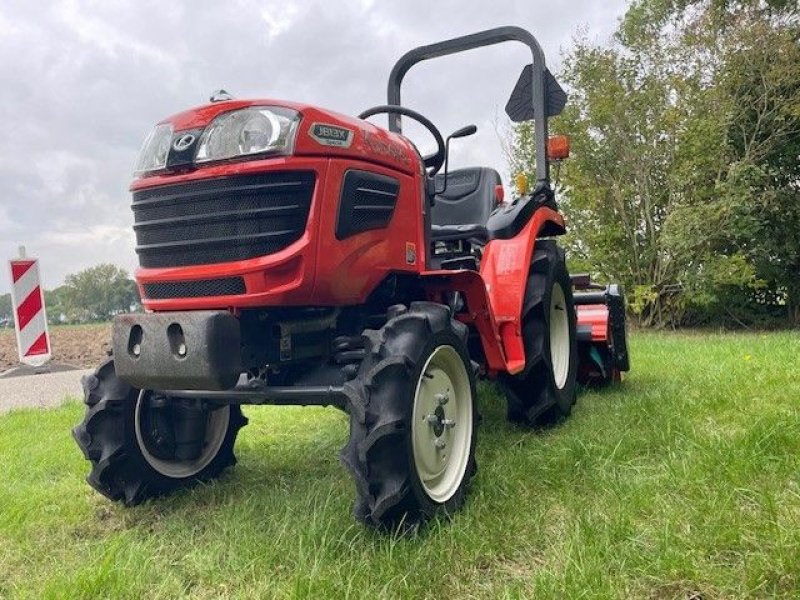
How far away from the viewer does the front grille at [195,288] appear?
237 cm

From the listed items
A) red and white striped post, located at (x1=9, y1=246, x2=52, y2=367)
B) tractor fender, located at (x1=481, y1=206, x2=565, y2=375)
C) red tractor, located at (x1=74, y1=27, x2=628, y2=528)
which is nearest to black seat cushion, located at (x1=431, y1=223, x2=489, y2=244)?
tractor fender, located at (x1=481, y1=206, x2=565, y2=375)

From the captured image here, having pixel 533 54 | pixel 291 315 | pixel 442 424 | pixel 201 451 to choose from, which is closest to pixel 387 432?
pixel 442 424

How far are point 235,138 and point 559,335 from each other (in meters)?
2.48

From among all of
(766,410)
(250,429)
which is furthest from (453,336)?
(250,429)

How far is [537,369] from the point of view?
3.64 meters

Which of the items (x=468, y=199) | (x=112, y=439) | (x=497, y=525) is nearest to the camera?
(x=497, y=525)

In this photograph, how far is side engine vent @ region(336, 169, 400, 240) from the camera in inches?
98.0

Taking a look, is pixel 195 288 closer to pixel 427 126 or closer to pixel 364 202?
pixel 364 202

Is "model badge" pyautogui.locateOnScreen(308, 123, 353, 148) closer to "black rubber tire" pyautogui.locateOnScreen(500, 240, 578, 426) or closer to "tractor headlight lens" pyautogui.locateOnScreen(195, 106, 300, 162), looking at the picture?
"tractor headlight lens" pyautogui.locateOnScreen(195, 106, 300, 162)

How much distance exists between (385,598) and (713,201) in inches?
411

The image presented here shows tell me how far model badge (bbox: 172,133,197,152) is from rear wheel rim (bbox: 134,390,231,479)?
3.40ft

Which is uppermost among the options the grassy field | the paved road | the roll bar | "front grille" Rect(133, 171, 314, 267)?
the roll bar

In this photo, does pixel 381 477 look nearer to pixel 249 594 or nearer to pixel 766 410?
pixel 249 594

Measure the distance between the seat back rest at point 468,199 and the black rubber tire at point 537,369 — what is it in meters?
0.75
